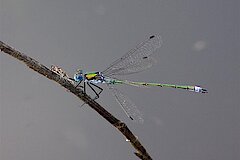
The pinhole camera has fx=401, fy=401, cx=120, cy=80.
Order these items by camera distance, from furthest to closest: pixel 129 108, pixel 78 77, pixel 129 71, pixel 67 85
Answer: pixel 129 71, pixel 129 108, pixel 78 77, pixel 67 85

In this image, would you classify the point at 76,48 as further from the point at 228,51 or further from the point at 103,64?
the point at 228,51

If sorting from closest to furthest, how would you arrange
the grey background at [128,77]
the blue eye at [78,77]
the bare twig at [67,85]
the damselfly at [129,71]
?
the bare twig at [67,85] < the blue eye at [78,77] < the damselfly at [129,71] < the grey background at [128,77]

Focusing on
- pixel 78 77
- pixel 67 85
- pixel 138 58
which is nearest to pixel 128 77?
pixel 138 58

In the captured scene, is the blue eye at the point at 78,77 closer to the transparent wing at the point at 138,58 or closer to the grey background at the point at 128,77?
the transparent wing at the point at 138,58

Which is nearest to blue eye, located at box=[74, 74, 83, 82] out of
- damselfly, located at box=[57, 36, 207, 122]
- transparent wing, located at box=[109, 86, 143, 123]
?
damselfly, located at box=[57, 36, 207, 122]

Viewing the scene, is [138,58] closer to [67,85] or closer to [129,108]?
[129,108]

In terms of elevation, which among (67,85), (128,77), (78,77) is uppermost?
(128,77)

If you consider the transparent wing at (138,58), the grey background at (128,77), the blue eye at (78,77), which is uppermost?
the grey background at (128,77)

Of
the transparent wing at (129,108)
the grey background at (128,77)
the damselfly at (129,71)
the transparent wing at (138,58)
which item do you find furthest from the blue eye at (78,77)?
the grey background at (128,77)
